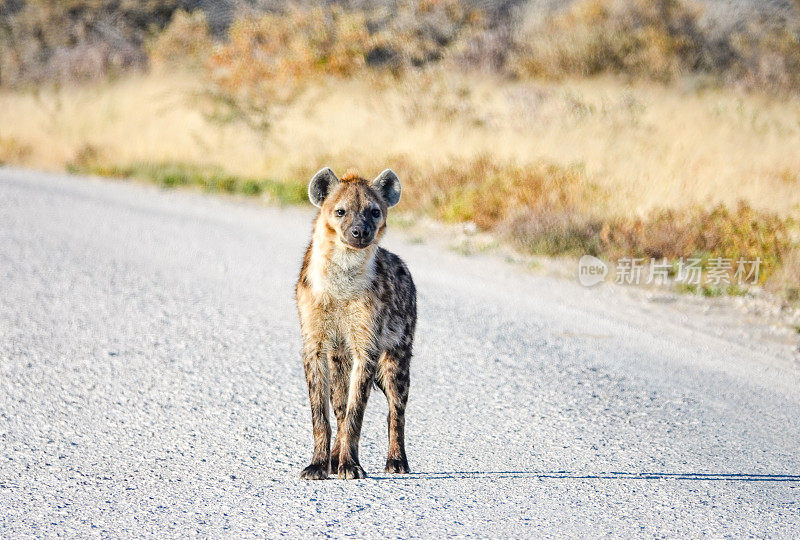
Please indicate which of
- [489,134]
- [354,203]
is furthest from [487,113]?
[354,203]

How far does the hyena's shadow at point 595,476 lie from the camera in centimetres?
441

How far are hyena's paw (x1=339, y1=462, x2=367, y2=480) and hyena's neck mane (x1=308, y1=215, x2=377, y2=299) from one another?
2.29 ft

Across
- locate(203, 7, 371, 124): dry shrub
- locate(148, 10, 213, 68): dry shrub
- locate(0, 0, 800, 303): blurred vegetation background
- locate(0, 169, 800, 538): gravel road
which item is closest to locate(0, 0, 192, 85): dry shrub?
locate(0, 0, 800, 303): blurred vegetation background

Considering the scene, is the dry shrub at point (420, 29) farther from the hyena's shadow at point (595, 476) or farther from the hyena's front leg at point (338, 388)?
the hyena's front leg at point (338, 388)

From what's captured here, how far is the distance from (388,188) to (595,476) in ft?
5.68

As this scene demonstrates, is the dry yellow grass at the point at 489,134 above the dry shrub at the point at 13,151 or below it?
above

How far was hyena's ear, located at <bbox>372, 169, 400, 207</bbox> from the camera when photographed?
13.0 ft

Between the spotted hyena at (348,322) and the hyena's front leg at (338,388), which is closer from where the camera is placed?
the spotted hyena at (348,322)

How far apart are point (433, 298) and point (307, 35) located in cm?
1533

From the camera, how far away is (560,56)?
79.8ft

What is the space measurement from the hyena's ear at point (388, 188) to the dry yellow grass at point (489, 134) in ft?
24.7

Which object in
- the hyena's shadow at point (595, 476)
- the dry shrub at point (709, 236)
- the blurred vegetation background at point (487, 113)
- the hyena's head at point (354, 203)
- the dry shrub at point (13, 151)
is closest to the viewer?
the hyena's head at point (354, 203)

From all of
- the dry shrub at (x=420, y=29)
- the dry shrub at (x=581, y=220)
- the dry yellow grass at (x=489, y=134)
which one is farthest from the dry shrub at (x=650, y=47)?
the dry shrub at (x=581, y=220)

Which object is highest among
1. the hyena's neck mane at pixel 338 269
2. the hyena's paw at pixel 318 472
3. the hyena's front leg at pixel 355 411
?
the hyena's neck mane at pixel 338 269
